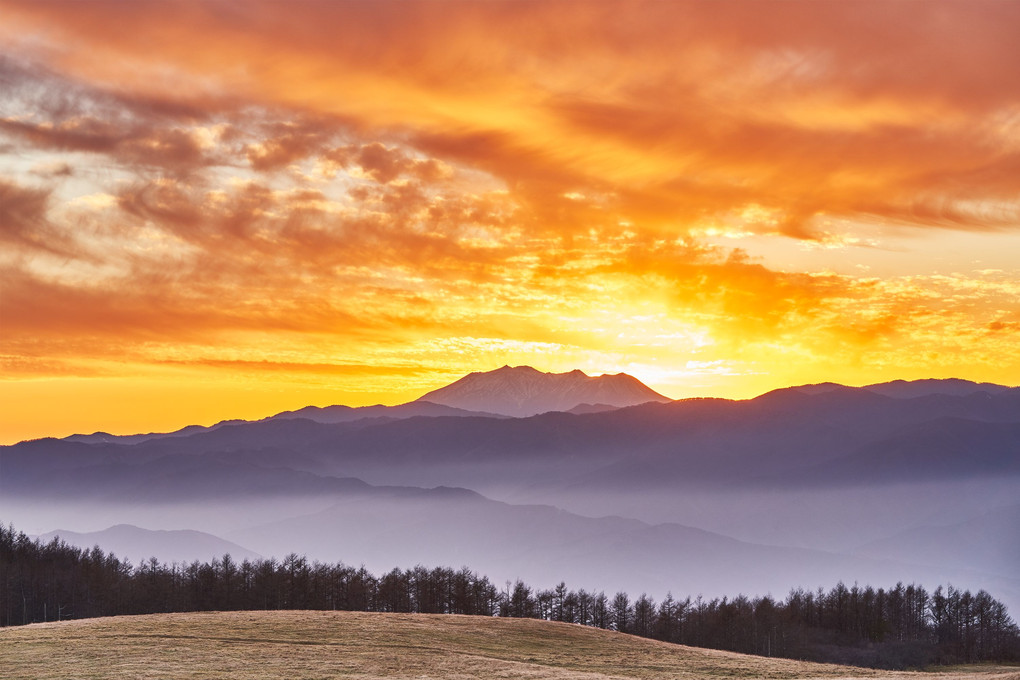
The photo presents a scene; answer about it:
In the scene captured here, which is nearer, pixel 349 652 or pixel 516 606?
pixel 349 652

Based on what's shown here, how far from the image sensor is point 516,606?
14938cm

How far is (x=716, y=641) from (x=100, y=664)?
105m

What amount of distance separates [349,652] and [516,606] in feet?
303

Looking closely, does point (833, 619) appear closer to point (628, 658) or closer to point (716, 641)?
point (716, 641)

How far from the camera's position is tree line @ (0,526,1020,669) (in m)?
136

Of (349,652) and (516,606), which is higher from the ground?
(349,652)

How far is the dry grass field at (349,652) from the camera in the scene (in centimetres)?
5175

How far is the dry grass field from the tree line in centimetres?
6329

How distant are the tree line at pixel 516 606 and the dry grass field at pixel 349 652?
63.3m

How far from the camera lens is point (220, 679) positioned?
47969mm

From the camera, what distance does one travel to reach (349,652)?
6069 centimetres

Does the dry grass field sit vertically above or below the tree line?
above

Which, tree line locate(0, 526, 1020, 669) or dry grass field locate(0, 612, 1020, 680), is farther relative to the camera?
tree line locate(0, 526, 1020, 669)

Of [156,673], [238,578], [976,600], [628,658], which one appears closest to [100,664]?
[156,673]
